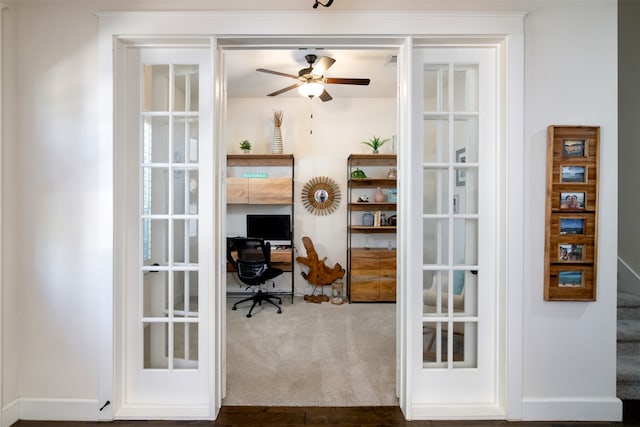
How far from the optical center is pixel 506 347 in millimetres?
1998

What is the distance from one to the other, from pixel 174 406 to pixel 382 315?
8.63 feet

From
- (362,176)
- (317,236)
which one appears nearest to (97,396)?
(317,236)

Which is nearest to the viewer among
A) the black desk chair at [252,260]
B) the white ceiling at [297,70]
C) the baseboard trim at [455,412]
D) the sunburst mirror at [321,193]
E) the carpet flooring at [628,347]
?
the baseboard trim at [455,412]

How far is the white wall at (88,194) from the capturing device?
198cm

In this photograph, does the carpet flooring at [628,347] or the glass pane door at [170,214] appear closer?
the glass pane door at [170,214]

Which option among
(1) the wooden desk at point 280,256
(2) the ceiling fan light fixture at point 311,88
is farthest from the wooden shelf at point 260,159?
(2) the ceiling fan light fixture at point 311,88

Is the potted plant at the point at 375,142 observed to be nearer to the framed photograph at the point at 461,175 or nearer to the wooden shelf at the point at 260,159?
the wooden shelf at the point at 260,159

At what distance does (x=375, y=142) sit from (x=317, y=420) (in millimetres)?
3642

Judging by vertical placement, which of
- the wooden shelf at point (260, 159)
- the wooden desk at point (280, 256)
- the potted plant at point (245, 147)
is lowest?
the wooden desk at point (280, 256)

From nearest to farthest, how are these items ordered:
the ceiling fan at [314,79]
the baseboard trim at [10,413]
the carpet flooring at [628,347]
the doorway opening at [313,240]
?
the baseboard trim at [10,413]
the carpet flooring at [628,347]
the doorway opening at [313,240]
the ceiling fan at [314,79]

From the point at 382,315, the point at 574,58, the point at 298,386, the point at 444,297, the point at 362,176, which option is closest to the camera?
the point at 574,58

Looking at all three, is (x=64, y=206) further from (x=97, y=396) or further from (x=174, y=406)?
(x=174, y=406)

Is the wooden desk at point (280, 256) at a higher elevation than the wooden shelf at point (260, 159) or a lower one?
lower

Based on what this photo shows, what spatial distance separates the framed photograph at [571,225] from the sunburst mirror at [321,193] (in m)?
3.33
